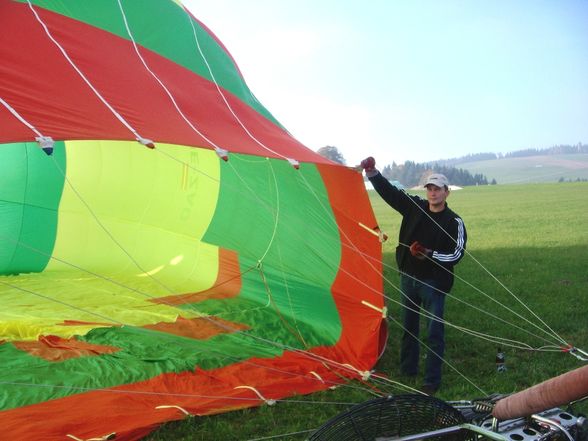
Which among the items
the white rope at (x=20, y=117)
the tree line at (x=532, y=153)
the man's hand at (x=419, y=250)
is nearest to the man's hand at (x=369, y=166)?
the man's hand at (x=419, y=250)

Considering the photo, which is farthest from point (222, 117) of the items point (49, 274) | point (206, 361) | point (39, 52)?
point (49, 274)

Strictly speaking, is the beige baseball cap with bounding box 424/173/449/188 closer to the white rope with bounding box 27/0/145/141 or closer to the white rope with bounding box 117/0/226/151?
the white rope with bounding box 117/0/226/151

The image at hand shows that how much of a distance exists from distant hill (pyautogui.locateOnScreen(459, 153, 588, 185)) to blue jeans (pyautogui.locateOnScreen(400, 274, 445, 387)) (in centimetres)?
6570

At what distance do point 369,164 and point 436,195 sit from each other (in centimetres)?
42

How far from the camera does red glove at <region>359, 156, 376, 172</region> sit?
11.1 ft

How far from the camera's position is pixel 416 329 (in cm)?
342

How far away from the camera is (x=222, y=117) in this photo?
3.52 meters

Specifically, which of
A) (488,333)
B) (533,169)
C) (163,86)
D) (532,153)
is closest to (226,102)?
(163,86)

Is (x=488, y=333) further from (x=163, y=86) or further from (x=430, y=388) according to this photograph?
(x=163, y=86)

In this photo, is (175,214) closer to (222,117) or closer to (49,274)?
(49,274)

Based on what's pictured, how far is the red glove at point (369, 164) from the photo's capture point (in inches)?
133

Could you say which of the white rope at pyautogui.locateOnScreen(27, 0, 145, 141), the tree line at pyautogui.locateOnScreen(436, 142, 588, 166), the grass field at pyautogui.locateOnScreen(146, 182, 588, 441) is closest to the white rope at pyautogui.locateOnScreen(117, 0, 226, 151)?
the white rope at pyautogui.locateOnScreen(27, 0, 145, 141)

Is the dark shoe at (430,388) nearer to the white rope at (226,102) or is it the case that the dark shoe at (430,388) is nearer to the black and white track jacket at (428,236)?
the black and white track jacket at (428,236)

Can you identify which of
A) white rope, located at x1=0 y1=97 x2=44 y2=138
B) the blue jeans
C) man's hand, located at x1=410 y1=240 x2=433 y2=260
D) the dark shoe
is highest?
white rope, located at x1=0 y1=97 x2=44 y2=138
